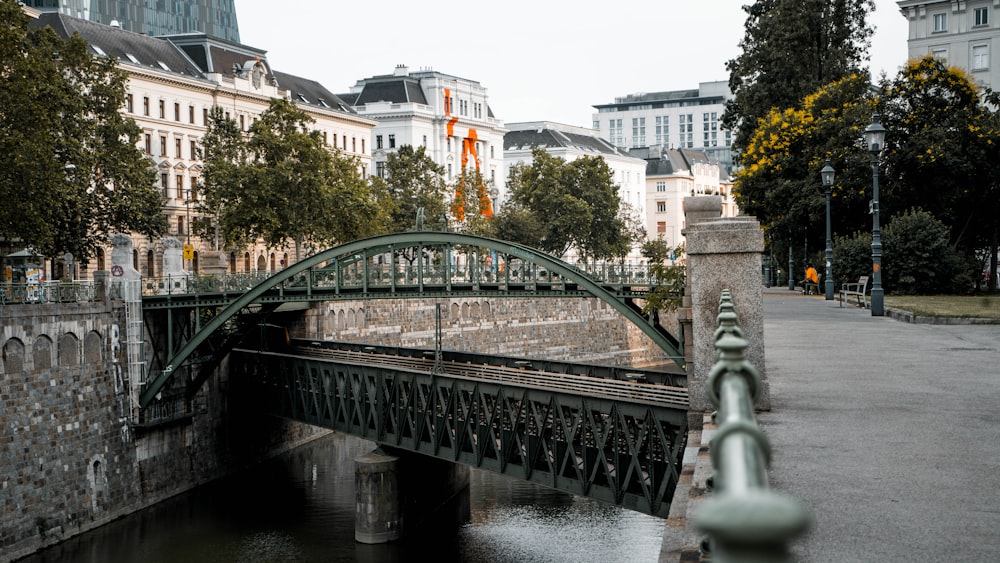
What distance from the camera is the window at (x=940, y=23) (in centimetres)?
9069

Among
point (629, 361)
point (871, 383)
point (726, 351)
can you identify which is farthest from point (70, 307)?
point (629, 361)

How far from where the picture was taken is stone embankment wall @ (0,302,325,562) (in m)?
31.5

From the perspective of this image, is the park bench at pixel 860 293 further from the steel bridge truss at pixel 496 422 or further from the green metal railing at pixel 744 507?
the green metal railing at pixel 744 507

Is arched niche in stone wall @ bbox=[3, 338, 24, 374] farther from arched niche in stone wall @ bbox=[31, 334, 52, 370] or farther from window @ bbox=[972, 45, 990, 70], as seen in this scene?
window @ bbox=[972, 45, 990, 70]

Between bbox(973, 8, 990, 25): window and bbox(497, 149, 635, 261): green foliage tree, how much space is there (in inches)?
1244

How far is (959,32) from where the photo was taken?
295ft

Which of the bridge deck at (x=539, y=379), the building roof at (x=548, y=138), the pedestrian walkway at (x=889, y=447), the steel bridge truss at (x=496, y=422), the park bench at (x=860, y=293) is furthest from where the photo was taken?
the building roof at (x=548, y=138)

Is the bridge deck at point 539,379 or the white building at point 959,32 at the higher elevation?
the white building at point 959,32

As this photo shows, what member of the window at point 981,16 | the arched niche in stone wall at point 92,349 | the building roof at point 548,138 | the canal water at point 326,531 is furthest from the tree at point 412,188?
the building roof at point 548,138

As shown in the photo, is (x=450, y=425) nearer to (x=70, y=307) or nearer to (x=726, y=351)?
(x=70, y=307)

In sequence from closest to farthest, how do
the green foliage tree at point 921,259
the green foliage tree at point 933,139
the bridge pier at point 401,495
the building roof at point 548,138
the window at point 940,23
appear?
the bridge pier at point 401,495 → the green foliage tree at point 921,259 → the green foliage tree at point 933,139 → the window at point 940,23 → the building roof at point 548,138

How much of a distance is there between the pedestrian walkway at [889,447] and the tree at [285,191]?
44.5 m

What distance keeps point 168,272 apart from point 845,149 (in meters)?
27.7

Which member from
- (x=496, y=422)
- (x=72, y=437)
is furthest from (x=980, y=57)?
(x=72, y=437)
